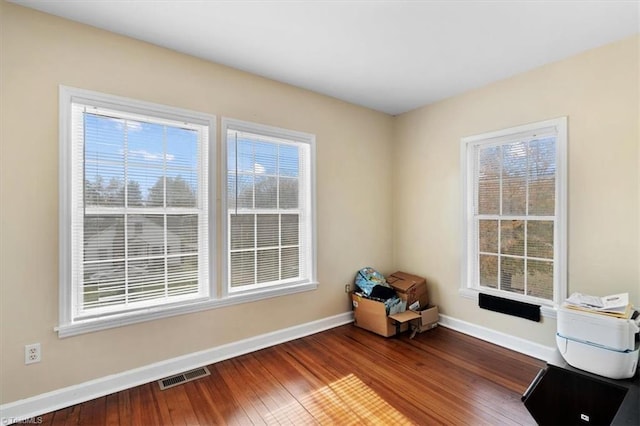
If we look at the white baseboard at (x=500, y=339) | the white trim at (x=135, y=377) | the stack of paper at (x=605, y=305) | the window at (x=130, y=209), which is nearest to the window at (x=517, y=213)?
the white baseboard at (x=500, y=339)

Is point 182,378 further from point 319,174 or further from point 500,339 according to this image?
point 500,339

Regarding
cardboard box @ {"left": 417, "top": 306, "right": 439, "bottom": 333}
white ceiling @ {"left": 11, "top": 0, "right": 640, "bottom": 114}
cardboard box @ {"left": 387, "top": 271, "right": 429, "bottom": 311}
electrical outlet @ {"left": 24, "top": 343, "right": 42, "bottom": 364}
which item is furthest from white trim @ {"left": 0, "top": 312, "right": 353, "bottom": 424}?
white ceiling @ {"left": 11, "top": 0, "right": 640, "bottom": 114}

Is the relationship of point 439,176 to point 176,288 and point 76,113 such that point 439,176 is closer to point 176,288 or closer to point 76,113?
point 176,288

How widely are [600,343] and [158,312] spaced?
3.07 meters

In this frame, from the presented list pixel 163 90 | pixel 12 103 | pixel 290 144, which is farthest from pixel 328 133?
pixel 12 103

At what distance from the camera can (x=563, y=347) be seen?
192 cm

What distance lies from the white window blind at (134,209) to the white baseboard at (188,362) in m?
0.50

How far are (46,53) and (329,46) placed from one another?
79.7 inches

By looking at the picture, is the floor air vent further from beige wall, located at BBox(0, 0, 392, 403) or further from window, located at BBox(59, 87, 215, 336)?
window, located at BBox(59, 87, 215, 336)

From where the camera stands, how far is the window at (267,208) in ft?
9.30

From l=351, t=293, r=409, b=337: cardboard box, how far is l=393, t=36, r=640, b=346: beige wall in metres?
0.83

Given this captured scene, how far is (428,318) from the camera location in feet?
11.1

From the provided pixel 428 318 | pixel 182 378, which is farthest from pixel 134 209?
pixel 428 318

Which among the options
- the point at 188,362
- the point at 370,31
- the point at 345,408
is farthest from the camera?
the point at 188,362
